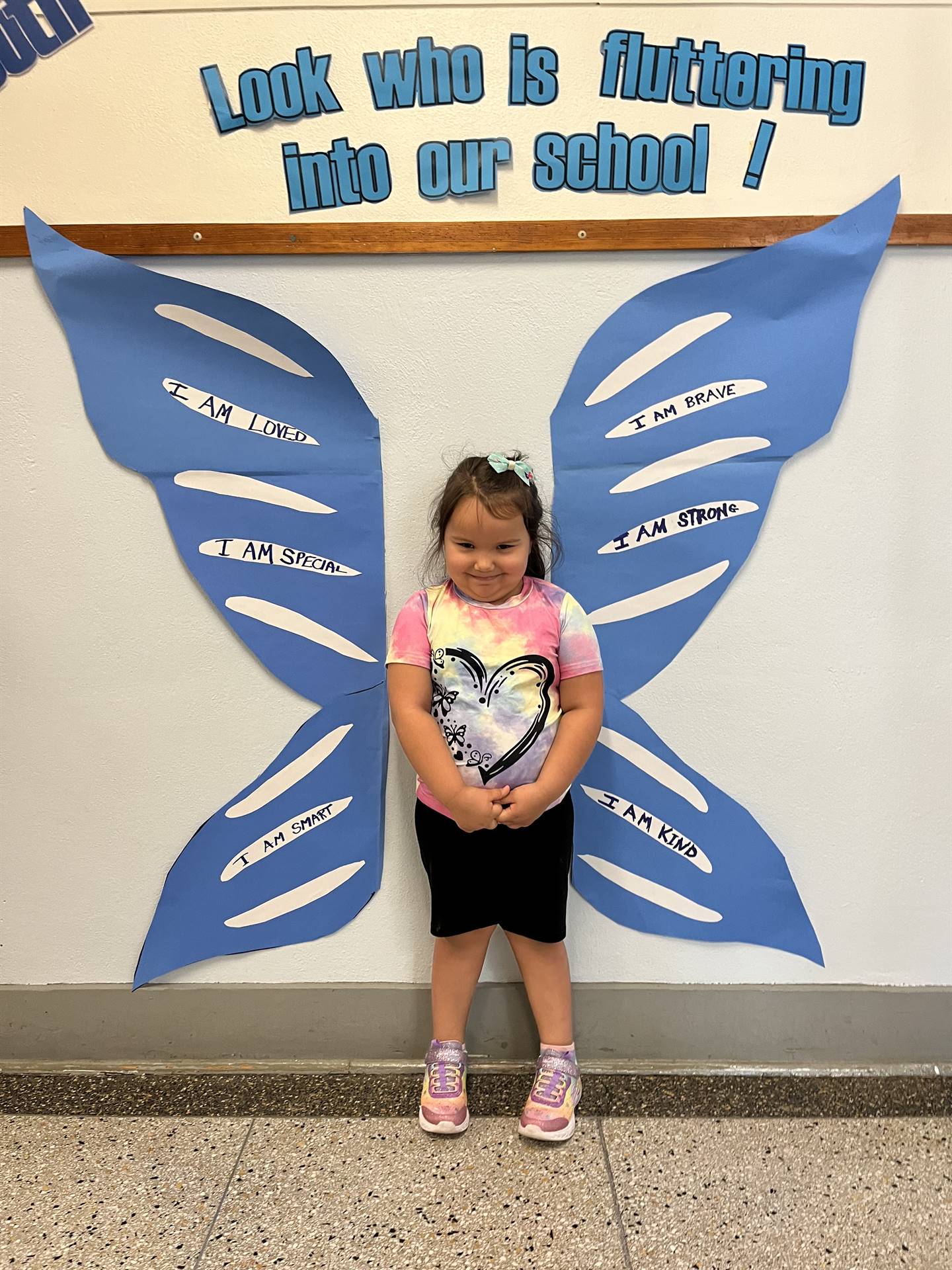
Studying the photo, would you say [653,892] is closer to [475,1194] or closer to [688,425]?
[475,1194]

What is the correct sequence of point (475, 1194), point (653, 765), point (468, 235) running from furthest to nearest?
point (653, 765)
point (468, 235)
point (475, 1194)

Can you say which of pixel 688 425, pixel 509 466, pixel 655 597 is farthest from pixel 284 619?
pixel 688 425

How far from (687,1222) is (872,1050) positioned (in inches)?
19.8

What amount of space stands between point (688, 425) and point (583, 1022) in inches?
39.7

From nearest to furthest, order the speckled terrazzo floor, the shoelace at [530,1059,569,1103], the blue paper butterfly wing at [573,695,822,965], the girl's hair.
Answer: the speckled terrazzo floor
the girl's hair
the shoelace at [530,1059,569,1103]
the blue paper butterfly wing at [573,695,822,965]

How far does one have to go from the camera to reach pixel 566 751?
1240mm

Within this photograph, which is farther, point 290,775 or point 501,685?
point 290,775

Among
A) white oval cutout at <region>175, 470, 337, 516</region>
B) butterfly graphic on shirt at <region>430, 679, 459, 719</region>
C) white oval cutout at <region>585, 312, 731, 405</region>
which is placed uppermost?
white oval cutout at <region>585, 312, 731, 405</region>

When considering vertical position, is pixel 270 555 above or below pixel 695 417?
below

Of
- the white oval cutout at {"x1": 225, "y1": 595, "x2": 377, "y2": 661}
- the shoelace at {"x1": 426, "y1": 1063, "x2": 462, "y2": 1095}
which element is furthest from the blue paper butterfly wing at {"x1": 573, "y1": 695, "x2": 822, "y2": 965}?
the white oval cutout at {"x1": 225, "y1": 595, "x2": 377, "y2": 661}

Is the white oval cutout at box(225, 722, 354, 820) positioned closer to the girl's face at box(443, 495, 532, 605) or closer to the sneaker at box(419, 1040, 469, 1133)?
the girl's face at box(443, 495, 532, 605)

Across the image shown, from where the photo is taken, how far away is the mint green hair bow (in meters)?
1.20

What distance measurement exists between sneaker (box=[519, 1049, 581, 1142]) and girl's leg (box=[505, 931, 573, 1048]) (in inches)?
1.2

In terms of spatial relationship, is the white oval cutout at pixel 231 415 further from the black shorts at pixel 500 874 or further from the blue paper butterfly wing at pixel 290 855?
the black shorts at pixel 500 874
